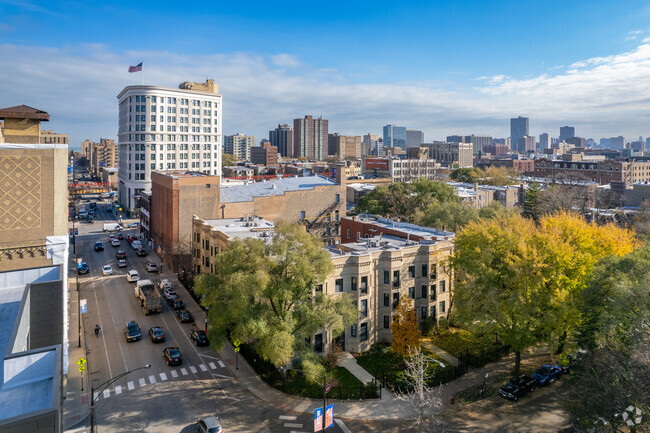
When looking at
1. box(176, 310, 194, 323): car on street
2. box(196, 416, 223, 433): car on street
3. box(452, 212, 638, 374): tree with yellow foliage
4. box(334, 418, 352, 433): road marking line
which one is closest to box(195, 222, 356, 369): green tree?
box(334, 418, 352, 433): road marking line

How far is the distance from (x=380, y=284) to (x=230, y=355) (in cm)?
1619

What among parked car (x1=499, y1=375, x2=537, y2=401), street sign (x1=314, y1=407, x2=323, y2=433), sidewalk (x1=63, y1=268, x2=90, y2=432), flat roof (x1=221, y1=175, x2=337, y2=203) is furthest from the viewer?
flat roof (x1=221, y1=175, x2=337, y2=203)

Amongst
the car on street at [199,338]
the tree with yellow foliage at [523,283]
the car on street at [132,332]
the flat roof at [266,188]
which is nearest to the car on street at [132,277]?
the car on street at [132,332]

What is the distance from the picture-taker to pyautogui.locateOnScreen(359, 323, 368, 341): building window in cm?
4259

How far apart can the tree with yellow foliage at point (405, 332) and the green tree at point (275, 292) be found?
19.4ft

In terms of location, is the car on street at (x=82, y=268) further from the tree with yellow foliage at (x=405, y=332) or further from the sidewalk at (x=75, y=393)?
the tree with yellow foliage at (x=405, y=332)

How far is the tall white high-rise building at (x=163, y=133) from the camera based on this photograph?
439 feet

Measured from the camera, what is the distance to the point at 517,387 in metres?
33.6

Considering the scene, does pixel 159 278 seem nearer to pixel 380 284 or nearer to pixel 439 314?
pixel 380 284

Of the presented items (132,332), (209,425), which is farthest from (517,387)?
(132,332)

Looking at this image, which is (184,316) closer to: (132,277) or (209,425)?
(132,277)

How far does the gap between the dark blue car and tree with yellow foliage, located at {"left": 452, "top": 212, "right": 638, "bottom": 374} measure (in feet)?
5.99

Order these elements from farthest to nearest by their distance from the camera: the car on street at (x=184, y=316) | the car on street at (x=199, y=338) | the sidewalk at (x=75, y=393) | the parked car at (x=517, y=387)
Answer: the car on street at (x=184, y=316) < the car on street at (x=199, y=338) < the parked car at (x=517, y=387) < the sidewalk at (x=75, y=393)

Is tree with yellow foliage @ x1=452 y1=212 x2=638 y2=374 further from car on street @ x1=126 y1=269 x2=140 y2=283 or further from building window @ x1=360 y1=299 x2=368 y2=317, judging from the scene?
car on street @ x1=126 y1=269 x2=140 y2=283
